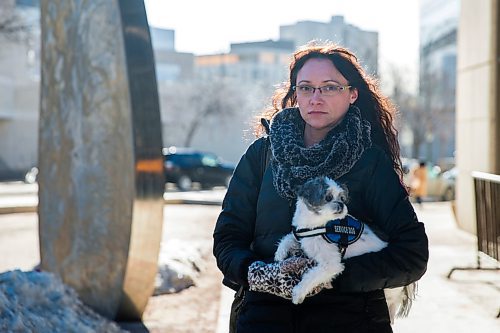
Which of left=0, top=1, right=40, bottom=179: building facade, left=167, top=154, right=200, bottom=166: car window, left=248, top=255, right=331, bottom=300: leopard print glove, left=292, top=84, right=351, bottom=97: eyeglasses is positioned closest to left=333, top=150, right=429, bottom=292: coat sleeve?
left=248, top=255, right=331, bottom=300: leopard print glove

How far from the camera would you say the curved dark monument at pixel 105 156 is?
6328mm

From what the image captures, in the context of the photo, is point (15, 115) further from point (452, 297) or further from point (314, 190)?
point (314, 190)

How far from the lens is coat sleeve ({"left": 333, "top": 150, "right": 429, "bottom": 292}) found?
98.9 inches

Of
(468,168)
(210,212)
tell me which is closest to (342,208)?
(468,168)

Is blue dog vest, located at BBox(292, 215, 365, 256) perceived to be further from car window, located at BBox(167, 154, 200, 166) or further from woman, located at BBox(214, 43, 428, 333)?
car window, located at BBox(167, 154, 200, 166)

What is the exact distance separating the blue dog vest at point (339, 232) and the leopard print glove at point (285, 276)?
0.09m

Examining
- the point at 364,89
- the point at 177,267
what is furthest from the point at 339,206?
the point at 177,267

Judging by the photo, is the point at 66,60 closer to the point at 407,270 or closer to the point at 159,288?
the point at 159,288

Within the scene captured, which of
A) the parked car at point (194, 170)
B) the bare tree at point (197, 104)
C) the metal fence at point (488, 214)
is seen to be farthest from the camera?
the bare tree at point (197, 104)

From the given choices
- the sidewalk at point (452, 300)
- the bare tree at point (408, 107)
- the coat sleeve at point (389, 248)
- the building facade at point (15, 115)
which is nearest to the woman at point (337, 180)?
the coat sleeve at point (389, 248)

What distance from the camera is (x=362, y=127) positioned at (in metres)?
2.75

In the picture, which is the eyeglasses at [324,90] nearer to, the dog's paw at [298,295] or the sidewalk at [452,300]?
the dog's paw at [298,295]

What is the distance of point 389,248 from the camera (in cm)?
253

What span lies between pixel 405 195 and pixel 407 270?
25cm
